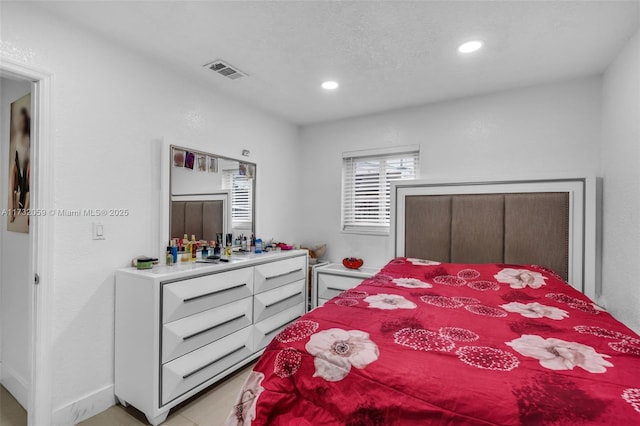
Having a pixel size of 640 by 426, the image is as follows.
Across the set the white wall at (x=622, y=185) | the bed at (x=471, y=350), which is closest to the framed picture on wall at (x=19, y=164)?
the bed at (x=471, y=350)

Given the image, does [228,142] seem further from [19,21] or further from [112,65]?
[19,21]

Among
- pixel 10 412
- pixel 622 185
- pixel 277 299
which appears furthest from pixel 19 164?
pixel 622 185

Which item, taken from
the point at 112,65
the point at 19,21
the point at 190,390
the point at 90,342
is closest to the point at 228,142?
the point at 112,65

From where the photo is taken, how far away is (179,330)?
6.26ft

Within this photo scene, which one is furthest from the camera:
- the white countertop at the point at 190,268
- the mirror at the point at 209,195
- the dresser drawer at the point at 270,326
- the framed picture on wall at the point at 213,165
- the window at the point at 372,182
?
the window at the point at 372,182

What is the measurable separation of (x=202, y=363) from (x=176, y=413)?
31 cm

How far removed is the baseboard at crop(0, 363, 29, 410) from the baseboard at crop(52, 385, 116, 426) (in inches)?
12.7

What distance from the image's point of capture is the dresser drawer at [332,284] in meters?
3.09

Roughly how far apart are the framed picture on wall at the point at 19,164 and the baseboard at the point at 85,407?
1115 millimetres

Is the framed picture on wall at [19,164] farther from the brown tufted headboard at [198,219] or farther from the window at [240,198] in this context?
the window at [240,198]

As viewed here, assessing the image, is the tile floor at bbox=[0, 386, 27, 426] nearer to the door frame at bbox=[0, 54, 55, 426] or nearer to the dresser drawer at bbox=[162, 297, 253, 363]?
the door frame at bbox=[0, 54, 55, 426]

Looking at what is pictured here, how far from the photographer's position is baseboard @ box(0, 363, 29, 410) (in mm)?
1933

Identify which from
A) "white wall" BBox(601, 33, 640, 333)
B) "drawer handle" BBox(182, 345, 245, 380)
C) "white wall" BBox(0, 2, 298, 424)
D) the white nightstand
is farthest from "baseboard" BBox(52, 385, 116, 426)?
"white wall" BBox(601, 33, 640, 333)

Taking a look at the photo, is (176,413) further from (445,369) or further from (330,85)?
(330,85)
